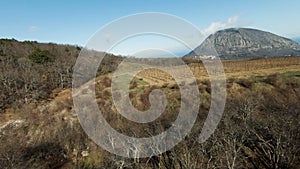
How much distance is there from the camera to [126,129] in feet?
121

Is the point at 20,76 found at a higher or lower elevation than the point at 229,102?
higher

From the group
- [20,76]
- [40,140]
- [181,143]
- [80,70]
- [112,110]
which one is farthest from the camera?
[20,76]

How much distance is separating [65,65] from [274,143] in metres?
62.5

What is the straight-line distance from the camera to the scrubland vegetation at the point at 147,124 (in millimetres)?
29812

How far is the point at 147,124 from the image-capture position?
37719 millimetres

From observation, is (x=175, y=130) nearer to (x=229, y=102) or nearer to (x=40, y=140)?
(x=229, y=102)

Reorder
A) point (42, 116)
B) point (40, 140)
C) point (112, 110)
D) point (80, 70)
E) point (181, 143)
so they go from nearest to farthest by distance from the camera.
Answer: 1. point (181, 143)
2. point (40, 140)
3. point (112, 110)
4. point (42, 116)
5. point (80, 70)

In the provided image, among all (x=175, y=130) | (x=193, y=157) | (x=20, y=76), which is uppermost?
(x=20, y=76)

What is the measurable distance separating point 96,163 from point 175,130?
14500mm

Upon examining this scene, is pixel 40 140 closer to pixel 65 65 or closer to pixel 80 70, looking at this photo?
pixel 80 70

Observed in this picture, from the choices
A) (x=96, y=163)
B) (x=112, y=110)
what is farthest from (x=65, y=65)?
(x=96, y=163)

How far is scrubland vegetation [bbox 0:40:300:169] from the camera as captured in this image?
2981 centimetres

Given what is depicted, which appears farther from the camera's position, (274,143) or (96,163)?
(96,163)

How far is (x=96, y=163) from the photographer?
38688mm
